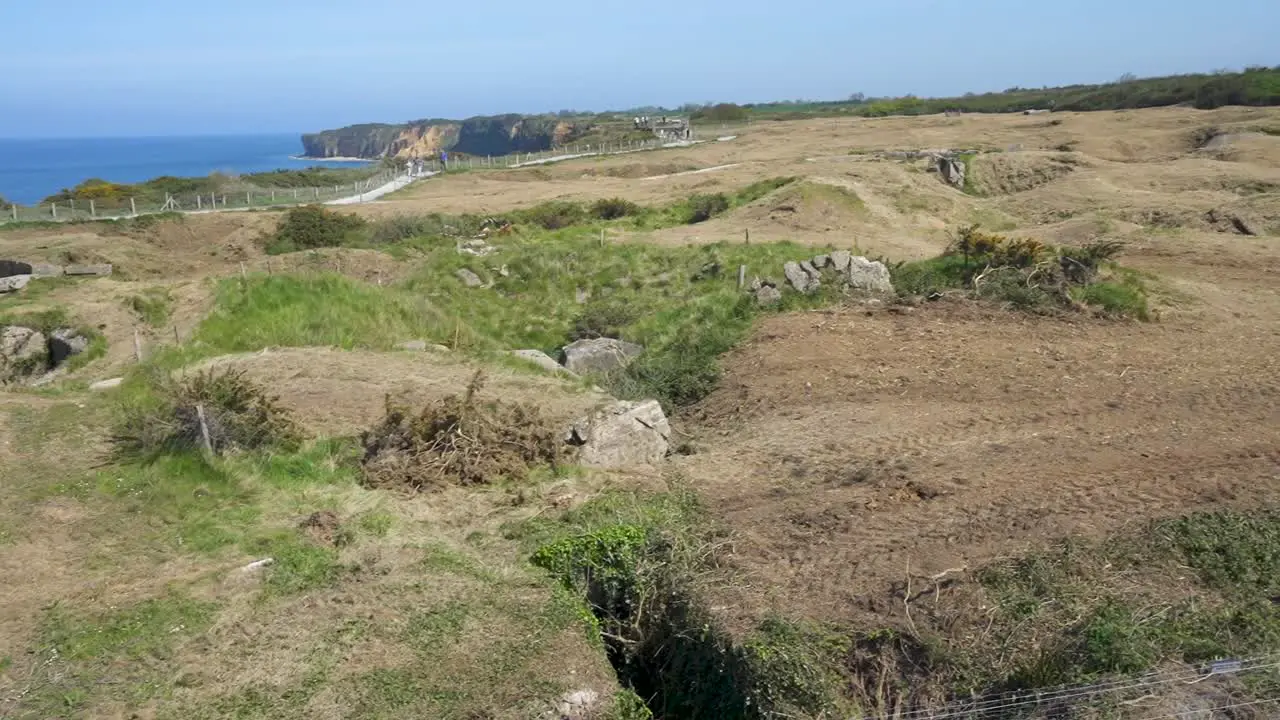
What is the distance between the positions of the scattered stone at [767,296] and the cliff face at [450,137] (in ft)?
291

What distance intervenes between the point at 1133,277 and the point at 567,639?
13718 millimetres

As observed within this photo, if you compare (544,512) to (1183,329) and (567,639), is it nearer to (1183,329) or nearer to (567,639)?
(567,639)

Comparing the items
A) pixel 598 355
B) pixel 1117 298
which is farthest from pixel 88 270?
pixel 1117 298

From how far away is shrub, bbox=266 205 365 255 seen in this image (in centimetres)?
3027

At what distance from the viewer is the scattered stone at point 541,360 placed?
50.8 ft

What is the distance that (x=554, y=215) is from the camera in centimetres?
3166

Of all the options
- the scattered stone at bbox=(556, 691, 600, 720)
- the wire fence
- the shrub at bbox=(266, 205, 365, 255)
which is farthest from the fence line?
the wire fence

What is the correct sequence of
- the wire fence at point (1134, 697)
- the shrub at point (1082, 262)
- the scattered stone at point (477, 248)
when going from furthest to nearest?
the scattered stone at point (477, 248), the shrub at point (1082, 262), the wire fence at point (1134, 697)

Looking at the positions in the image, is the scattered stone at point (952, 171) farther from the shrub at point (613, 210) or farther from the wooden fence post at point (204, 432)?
the wooden fence post at point (204, 432)

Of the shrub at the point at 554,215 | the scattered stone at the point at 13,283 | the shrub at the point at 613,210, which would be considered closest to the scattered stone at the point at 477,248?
the shrub at the point at 554,215

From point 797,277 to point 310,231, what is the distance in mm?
18710

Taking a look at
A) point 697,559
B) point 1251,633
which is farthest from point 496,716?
point 1251,633

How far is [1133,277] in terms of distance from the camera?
17.2 meters

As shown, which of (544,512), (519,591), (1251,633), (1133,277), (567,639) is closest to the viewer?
(1251,633)
